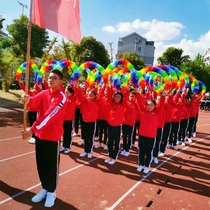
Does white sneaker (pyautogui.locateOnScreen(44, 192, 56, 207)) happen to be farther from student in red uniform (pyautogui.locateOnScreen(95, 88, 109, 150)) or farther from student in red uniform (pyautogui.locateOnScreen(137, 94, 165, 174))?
student in red uniform (pyautogui.locateOnScreen(95, 88, 109, 150))

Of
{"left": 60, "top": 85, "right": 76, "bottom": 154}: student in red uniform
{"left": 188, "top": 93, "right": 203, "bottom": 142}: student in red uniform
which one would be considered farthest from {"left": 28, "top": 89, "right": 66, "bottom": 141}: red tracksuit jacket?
{"left": 188, "top": 93, "right": 203, "bottom": 142}: student in red uniform

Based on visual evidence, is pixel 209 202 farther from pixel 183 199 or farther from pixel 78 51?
pixel 78 51

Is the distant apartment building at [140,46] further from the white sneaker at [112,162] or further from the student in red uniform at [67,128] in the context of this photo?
the white sneaker at [112,162]

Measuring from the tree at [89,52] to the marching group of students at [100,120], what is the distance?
1680 cm

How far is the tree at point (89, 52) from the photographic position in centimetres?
2478

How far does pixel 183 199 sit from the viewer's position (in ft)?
14.3

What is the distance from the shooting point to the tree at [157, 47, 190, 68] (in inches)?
1384

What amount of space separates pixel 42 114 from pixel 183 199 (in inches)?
119

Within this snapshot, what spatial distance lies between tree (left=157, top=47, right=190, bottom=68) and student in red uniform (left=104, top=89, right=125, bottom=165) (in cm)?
3121

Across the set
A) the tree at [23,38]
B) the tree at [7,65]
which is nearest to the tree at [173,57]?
the tree at [23,38]

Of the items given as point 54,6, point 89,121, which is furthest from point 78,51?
point 54,6

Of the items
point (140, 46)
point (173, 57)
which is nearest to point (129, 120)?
point (173, 57)

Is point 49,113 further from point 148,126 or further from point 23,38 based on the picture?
point 23,38

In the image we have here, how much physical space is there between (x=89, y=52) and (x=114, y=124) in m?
20.9
